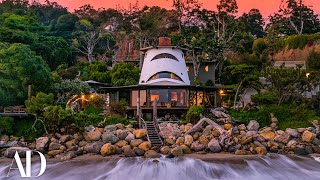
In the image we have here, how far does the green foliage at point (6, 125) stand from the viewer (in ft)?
96.3

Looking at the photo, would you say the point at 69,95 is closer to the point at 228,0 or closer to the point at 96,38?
the point at 228,0

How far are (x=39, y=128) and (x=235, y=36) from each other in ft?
89.6

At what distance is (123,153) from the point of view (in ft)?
86.2

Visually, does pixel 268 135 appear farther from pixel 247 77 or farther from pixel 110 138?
pixel 110 138

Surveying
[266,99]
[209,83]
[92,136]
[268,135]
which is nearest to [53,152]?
[92,136]

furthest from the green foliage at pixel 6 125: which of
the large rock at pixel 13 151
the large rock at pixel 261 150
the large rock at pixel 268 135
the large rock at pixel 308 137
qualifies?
the large rock at pixel 308 137

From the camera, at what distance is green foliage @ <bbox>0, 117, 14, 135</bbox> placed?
29.3m

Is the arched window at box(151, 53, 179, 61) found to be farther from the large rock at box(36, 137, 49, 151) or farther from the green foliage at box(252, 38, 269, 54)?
the green foliage at box(252, 38, 269, 54)

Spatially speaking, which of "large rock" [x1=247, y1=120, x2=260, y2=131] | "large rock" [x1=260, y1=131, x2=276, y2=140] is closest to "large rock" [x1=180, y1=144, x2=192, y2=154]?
"large rock" [x1=260, y1=131, x2=276, y2=140]

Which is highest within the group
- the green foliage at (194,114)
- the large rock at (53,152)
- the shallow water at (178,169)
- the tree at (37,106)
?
the tree at (37,106)

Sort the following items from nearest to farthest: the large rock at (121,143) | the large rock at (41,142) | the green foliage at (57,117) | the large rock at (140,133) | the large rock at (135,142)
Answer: the large rock at (41,142) < the large rock at (135,142) < the large rock at (121,143) < the green foliage at (57,117) < the large rock at (140,133)

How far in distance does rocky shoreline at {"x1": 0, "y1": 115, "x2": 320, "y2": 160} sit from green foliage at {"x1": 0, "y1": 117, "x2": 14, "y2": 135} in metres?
0.57

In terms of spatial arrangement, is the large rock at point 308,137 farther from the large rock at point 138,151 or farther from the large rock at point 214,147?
the large rock at point 138,151

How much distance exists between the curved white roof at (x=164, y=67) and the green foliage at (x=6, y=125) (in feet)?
40.0
